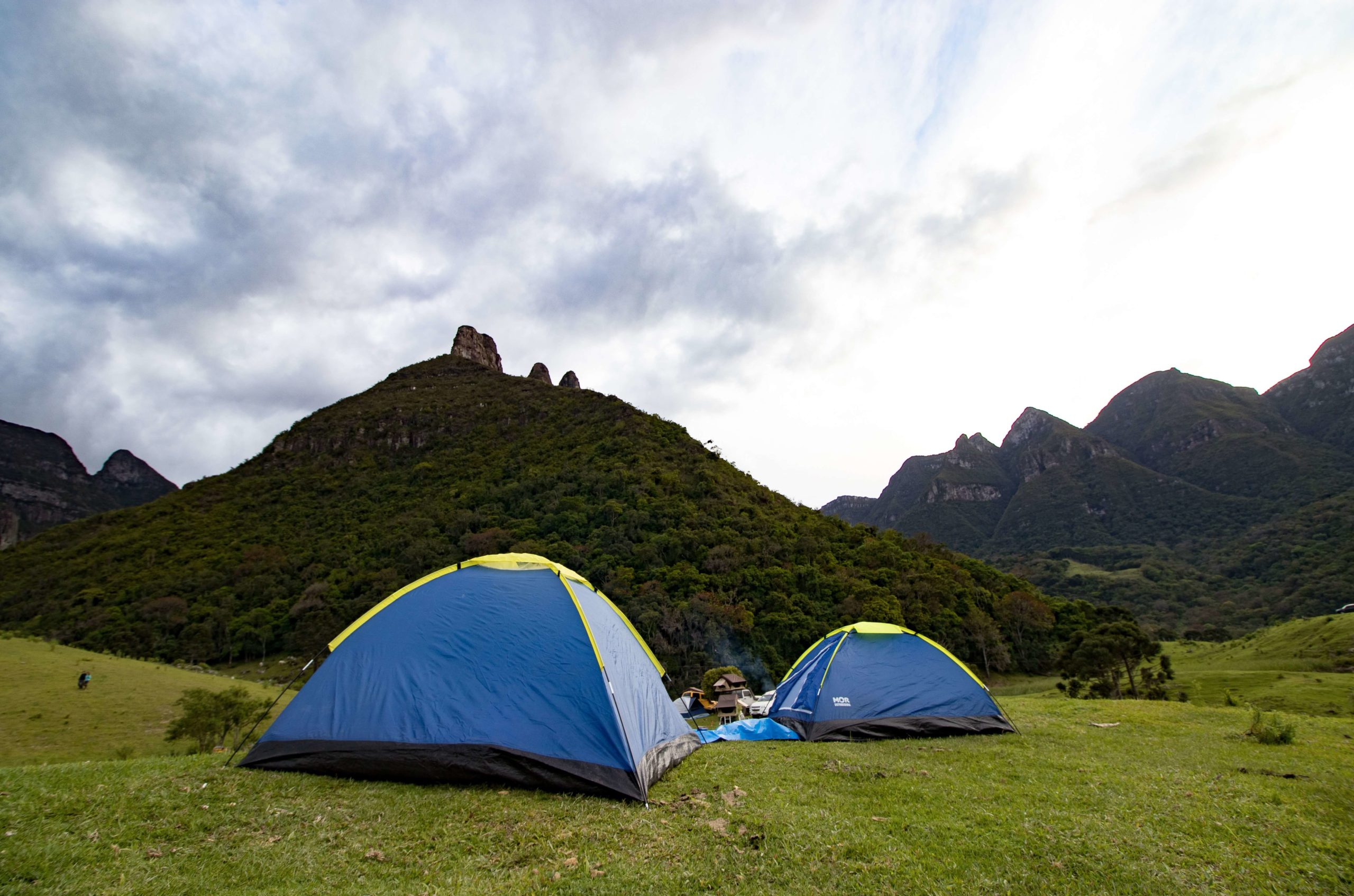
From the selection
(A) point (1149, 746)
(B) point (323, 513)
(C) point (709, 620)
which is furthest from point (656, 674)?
(B) point (323, 513)

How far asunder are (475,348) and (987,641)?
99418 mm

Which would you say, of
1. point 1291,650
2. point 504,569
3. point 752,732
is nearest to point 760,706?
point 752,732

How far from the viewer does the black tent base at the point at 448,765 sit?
225 inches

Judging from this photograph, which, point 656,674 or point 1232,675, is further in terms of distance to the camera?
point 1232,675

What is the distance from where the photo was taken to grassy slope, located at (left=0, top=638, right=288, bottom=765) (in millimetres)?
11820

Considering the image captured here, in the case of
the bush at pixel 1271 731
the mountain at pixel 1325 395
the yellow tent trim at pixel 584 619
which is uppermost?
the mountain at pixel 1325 395

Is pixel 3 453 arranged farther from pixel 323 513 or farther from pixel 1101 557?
pixel 1101 557

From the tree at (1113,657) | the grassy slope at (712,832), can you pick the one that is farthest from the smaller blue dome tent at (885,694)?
the tree at (1113,657)

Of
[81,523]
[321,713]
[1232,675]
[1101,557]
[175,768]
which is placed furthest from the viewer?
[1101,557]

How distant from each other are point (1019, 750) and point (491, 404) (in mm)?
81138

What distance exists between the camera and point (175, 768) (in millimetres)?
6035

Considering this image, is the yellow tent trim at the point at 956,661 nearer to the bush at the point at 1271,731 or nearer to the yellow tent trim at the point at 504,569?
the bush at the point at 1271,731

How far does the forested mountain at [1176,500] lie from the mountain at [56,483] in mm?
145198

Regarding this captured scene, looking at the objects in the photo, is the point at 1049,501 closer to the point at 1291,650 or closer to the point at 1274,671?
the point at 1291,650
